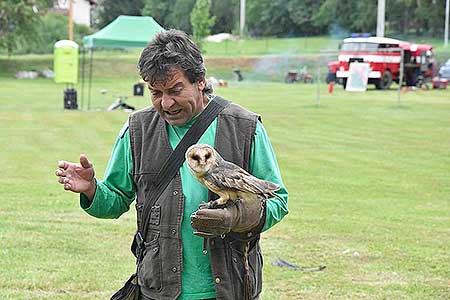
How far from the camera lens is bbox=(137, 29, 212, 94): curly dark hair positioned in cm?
402

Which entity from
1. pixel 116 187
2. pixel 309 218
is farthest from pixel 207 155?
pixel 309 218

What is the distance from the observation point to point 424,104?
115ft

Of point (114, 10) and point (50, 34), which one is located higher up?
point (114, 10)

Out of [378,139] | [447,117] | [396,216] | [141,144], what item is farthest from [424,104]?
[141,144]

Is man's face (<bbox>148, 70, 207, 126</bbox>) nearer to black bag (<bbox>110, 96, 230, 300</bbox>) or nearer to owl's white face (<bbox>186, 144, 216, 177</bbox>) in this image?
black bag (<bbox>110, 96, 230, 300</bbox>)

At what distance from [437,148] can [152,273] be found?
1714cm

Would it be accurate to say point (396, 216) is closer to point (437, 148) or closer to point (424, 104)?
point (437, 148)

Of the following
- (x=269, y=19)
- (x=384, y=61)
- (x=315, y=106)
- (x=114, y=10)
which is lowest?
(x=315, y=106)

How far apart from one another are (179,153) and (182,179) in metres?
0.12

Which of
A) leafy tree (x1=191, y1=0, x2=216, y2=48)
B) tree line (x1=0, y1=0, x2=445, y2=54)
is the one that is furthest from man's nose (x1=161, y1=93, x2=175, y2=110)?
leafy tree (x1=191, y1=0, x2=216, y2=48)

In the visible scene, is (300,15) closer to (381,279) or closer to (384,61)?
(384,61)

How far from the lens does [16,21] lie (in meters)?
63.4

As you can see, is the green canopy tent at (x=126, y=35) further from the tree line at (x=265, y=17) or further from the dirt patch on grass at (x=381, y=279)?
the tree line at (x=265, y=17)

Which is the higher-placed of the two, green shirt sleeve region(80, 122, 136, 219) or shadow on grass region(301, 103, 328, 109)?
green shirt sleeve region(80, 122, 136, 219)
